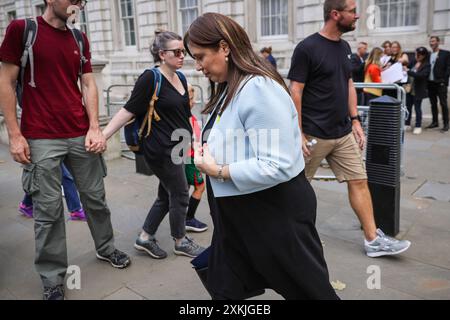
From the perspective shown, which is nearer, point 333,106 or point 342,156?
point 333,106

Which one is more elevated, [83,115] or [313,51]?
[313,51]

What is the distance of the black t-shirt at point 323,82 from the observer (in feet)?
11.0

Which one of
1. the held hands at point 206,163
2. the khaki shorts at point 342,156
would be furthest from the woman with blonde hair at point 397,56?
the held hands at point 206,163

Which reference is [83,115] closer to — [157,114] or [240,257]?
[157,114]

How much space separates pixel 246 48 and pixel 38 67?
1.72 meters

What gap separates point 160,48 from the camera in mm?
3406

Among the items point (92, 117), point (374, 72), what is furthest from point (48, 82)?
point (374, 72)

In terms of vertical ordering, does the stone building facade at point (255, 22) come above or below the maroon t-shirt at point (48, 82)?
above

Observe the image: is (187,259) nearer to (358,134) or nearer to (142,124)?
(142,124)

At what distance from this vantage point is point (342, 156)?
3.59m

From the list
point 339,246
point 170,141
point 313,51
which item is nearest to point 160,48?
A: point 170,141

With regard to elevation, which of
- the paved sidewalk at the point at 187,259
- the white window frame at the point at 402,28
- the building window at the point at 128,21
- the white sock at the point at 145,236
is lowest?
Result: the paved sidewalk at the point at 187,259

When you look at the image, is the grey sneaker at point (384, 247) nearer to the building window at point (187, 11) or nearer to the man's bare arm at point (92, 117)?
the man's bare arm at point (92, 117)

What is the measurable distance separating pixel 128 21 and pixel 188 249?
1704 cm
